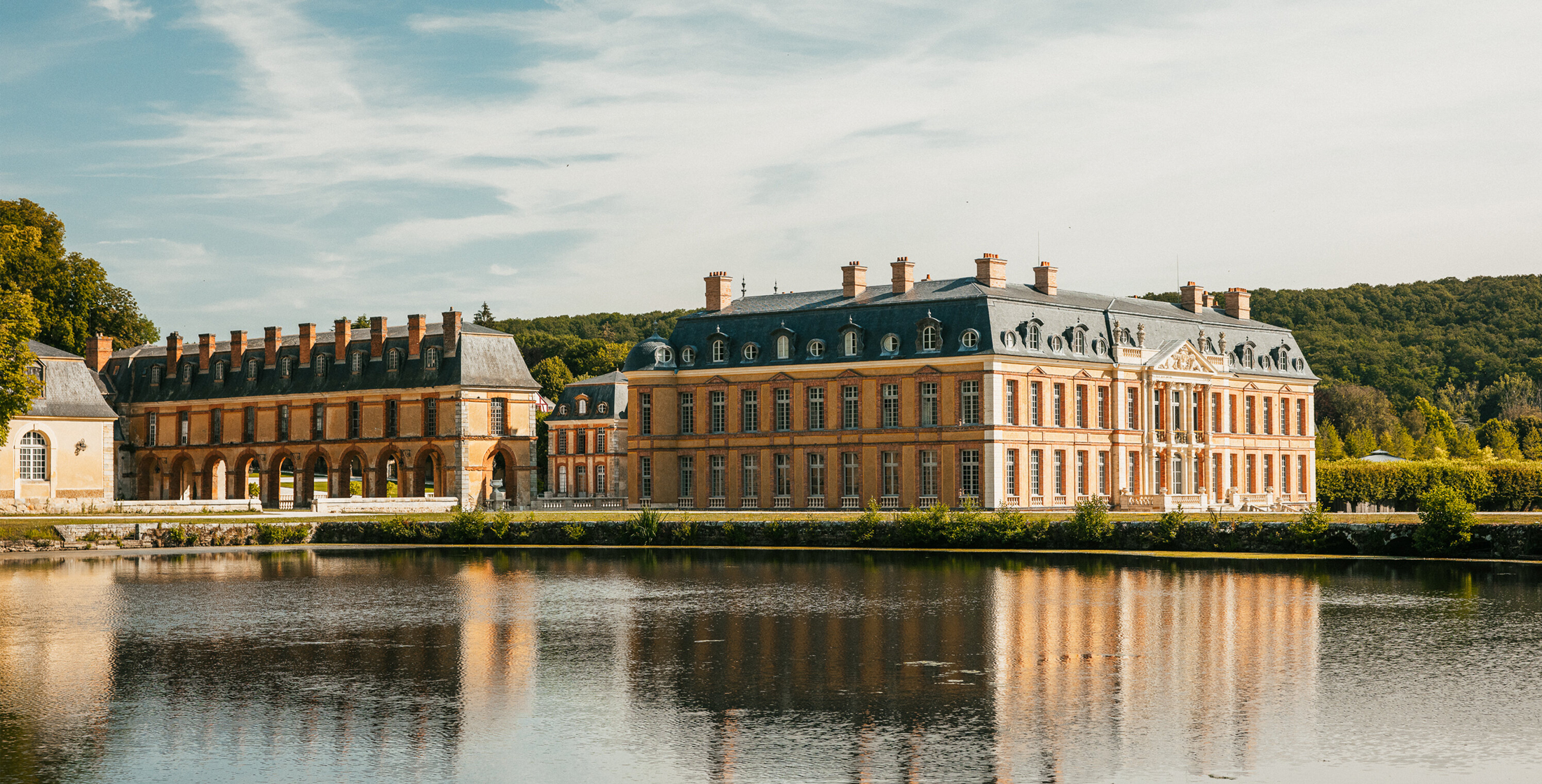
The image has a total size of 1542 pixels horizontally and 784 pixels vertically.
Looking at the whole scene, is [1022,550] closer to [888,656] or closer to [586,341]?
[888,656]

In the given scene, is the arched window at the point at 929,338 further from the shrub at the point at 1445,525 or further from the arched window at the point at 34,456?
the arched window at the point at 34,456

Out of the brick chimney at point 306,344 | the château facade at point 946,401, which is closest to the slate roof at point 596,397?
the brick chimney at point 306,344

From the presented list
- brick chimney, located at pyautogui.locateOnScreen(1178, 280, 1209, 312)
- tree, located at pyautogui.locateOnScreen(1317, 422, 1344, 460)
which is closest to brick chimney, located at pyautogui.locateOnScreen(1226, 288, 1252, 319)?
brick chimney, located at pyautogui.locateOnScreen(1178, 280, 1209, 312)

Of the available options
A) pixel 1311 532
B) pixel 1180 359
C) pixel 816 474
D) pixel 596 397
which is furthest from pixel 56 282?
pixel 1311 532

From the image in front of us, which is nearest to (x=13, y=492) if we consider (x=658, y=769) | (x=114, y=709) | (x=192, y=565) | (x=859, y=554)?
(x=192, y=565)

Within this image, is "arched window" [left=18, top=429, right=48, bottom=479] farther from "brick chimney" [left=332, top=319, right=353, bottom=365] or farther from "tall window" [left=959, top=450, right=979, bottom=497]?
"tall window" [left=959, top=450, right=979, bottom=497]

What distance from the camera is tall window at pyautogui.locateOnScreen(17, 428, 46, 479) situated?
203 feet

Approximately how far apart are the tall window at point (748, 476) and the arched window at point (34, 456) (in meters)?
27.3

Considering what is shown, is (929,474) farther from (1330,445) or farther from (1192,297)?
(1330,445)

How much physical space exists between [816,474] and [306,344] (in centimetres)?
2737

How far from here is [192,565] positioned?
39312 millimetres

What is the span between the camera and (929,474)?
6212 cm

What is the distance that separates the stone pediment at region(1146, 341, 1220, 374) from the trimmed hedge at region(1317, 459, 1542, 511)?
10.2 meters

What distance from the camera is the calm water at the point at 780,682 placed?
13492 mm
